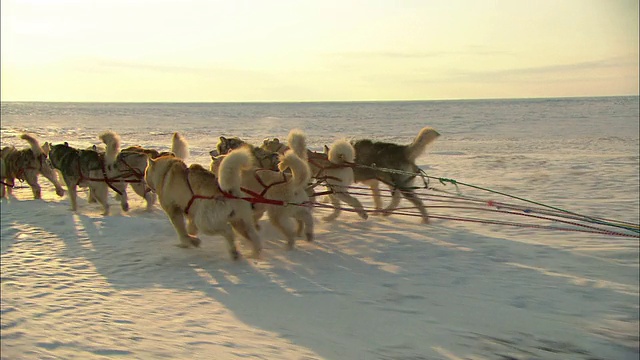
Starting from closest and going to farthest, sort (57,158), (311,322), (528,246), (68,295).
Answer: (311,322), (68,295), (528,246), (57,158)

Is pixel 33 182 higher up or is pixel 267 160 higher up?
pixel 267 160

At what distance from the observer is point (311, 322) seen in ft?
14.6

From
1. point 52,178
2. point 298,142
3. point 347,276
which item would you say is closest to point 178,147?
point 298,142

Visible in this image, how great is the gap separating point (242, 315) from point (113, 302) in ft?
4.28

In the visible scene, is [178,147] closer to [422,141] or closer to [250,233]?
[250,233]

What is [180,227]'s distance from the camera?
6.49 meters

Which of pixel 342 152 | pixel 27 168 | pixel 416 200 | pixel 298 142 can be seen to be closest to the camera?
pixel 298 142

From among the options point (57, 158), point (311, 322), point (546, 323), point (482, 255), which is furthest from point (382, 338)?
point (57, 158)

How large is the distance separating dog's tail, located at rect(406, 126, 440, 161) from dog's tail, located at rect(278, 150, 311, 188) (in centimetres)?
239

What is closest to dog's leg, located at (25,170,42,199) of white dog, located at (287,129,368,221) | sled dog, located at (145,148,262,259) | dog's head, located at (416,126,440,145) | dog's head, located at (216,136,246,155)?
dog's head, located at (216,136,246,155)

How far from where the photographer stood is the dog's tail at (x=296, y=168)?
5832 mm

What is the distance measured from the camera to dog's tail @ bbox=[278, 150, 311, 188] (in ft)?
19.1

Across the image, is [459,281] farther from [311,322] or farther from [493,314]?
[311,322]

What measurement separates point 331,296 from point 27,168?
27.9 feet
